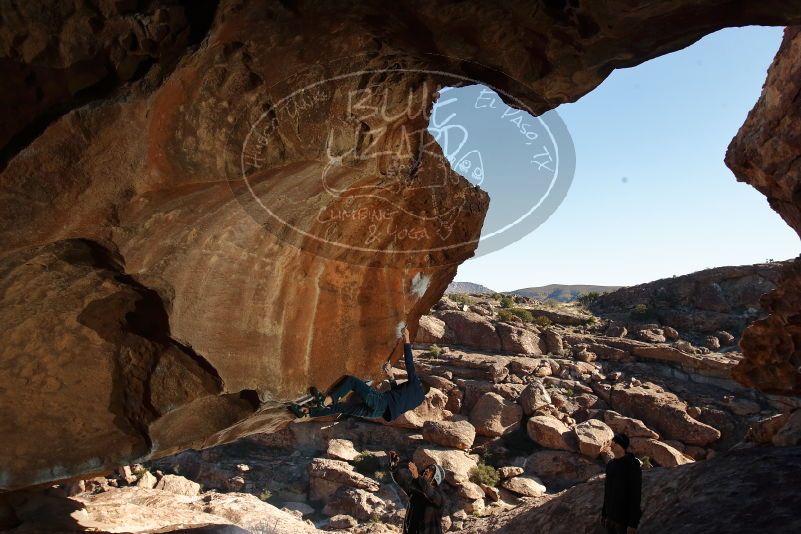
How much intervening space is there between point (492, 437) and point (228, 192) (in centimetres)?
1741

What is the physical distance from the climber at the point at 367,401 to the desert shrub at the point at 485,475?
1147 centimetres

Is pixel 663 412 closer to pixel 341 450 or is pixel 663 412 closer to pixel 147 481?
pixel 341 450

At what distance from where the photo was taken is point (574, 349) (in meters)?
26.5

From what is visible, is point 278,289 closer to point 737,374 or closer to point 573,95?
point 573,95

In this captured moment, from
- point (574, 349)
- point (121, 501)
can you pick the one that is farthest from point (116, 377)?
point (574, 349)

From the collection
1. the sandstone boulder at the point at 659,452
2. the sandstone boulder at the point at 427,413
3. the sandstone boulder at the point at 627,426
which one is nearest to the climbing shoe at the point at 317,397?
the sandstone boulder at the point at 427,413

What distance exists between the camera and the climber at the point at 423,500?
6.37 m

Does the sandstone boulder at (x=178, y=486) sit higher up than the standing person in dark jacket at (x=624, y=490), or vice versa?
the standing person in dark jacket at (x=624, y=490)

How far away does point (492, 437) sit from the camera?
64.7ft

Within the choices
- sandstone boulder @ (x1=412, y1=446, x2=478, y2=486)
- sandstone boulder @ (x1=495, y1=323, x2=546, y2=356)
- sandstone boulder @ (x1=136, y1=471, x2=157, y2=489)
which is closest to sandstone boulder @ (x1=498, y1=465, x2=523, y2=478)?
sandstone boulder @ (x1=412, y1=446, x2=478, y2=486)

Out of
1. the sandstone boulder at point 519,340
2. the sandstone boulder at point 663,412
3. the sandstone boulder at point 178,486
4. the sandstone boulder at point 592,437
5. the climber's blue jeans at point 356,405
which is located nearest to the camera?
the climber's blue jeans at point 356,405

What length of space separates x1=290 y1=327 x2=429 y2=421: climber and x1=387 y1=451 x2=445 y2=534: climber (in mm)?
Result: 791

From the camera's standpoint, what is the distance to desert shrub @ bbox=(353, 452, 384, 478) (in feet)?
60.0

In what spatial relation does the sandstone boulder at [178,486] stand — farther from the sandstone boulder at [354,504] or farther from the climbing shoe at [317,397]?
the climbing shoe at [317,397]
